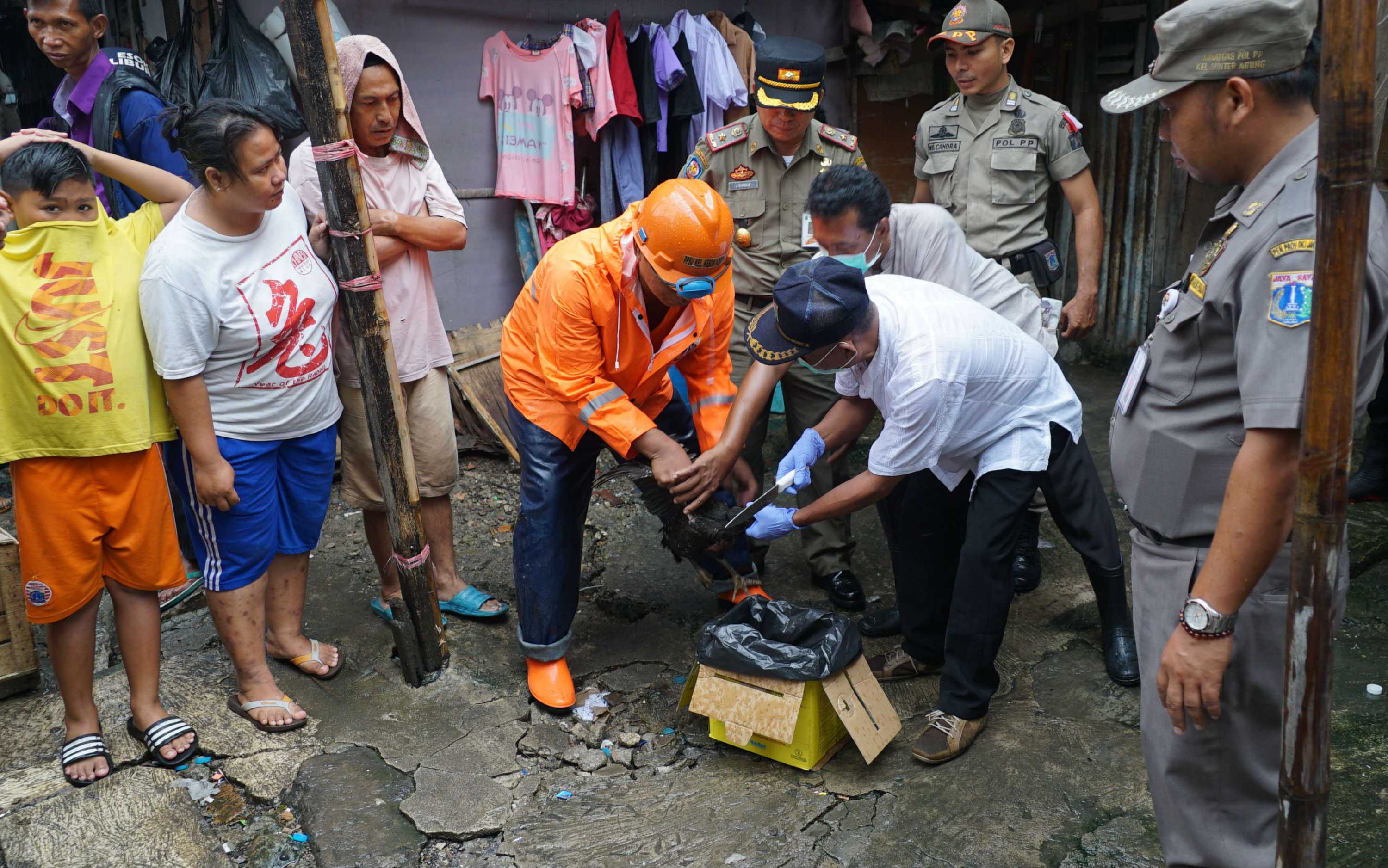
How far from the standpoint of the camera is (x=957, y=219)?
4238 mm

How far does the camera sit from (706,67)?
6.13 metres

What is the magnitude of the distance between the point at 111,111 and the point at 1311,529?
3.74 metres

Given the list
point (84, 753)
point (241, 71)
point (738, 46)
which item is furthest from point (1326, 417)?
point (738, 46)

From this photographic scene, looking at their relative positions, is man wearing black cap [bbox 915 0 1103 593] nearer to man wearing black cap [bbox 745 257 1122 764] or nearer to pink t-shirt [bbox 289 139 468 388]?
man wearing black cap [bbox 745 257 1122 764]

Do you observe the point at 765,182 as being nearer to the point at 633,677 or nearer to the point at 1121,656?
the point at 633,677

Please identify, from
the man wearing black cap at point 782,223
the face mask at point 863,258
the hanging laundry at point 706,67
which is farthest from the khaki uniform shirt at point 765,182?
the hanging laundry at point 706,67

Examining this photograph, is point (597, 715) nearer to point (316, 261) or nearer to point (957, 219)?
point (316, 261)

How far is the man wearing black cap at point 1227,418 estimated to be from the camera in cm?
161

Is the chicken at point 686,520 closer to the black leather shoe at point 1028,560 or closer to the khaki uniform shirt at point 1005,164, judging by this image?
the black leather shoe at point 1028,560

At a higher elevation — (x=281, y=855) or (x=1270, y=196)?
(x=1270, y=196)

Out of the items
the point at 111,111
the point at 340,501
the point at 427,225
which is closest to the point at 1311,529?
the point at 427,225

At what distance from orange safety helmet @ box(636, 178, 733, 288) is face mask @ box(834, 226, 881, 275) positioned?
0.52 m

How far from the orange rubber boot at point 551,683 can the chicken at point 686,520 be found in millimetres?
569

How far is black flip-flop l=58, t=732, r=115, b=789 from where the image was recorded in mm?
2895
